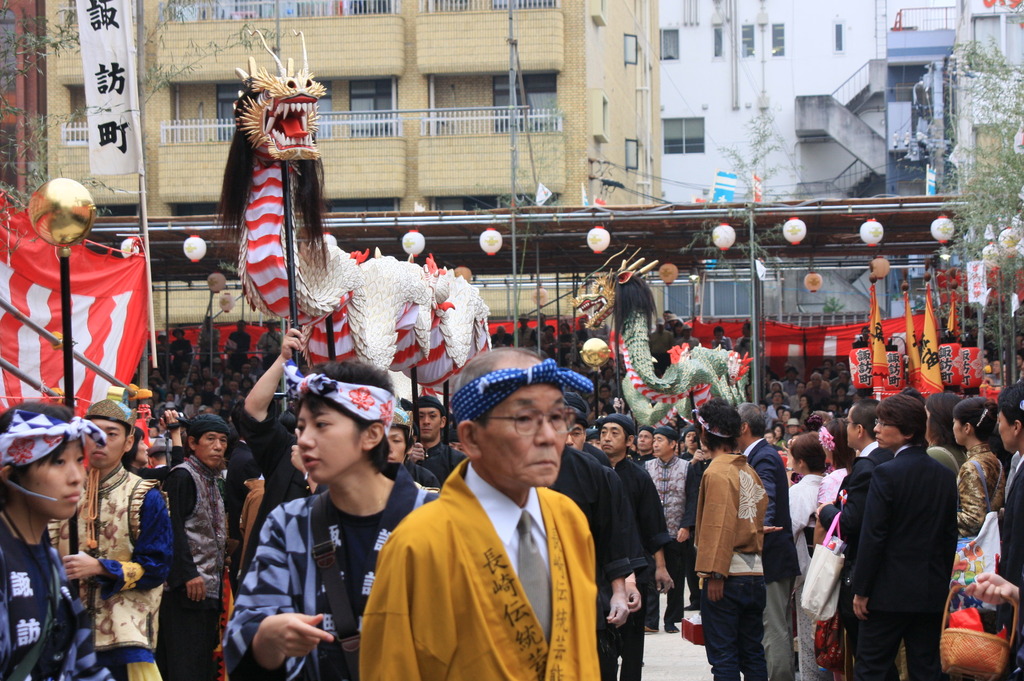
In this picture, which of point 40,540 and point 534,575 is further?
point 40,540

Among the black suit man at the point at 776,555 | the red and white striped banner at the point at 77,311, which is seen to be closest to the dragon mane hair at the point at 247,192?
the red and white striped banner at the point at 77,311

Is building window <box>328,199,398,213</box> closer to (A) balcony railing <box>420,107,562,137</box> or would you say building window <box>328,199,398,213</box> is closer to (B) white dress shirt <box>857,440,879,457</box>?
(A) balcony railing <box>420,107,562,137</box>

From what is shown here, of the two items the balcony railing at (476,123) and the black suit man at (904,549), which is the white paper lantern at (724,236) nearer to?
the balcony railing at (476,123)

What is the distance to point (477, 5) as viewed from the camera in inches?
1004

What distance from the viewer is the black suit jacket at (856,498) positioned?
6.15 meters

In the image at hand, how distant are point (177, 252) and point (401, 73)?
31.3 ft

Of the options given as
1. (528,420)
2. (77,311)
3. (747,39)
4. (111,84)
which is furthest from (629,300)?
(747,39)

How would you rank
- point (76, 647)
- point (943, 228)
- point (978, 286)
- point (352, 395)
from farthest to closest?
point (943, 228), point (978, 286), point (76, 647), point (352, 395)

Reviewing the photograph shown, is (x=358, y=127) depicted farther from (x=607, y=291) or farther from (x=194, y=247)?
(x=607, y=291)

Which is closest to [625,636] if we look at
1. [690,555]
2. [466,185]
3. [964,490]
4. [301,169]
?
[964,490]

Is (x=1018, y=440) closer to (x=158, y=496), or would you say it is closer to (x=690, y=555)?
(x=158, y=496)

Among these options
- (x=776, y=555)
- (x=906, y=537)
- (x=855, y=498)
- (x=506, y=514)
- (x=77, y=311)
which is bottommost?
(x=776, y=555)

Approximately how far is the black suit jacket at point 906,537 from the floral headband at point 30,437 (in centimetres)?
362

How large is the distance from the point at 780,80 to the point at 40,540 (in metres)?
34.2
